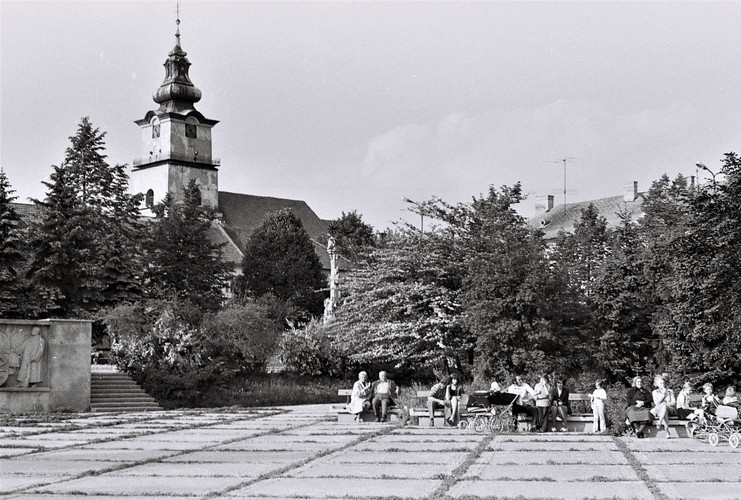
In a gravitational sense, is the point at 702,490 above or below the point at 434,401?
below

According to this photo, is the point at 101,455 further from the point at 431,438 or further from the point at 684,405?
the point at 684,405

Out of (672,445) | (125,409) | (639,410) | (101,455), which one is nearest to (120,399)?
(125,409)

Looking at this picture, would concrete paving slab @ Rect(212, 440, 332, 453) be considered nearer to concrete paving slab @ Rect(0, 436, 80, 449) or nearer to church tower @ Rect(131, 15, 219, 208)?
concrete paving slab @ Rect(0, 436, 80, 449)

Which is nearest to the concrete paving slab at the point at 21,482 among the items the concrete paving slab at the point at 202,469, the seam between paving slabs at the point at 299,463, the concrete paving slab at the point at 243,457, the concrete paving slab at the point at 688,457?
the concrete paving slab at the point at 202,469

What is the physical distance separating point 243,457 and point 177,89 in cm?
8538

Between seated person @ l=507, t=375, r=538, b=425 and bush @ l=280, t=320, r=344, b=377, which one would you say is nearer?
seated person @ l=507, t=375, r=538, b=425

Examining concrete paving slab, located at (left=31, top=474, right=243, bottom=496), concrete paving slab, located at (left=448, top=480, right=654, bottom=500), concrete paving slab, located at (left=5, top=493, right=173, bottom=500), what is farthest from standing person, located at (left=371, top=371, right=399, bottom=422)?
concrete paving slab, located at (left=5, top=493, right=173, bottom=500)

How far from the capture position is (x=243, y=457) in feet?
55.7

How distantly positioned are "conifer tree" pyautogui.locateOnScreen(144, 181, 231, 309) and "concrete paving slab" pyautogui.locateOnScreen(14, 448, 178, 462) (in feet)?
105

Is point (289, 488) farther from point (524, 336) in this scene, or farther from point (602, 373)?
point (602, 373)

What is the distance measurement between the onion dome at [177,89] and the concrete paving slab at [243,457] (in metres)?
81.0

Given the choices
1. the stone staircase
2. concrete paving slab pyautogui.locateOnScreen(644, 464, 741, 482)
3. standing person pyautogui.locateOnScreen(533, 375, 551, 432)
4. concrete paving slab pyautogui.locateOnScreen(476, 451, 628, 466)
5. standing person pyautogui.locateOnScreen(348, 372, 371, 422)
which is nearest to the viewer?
concrete paving slab pyautogui.locateOnScreen(644, 464, 741, 482)

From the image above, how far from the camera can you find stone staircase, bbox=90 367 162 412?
30.1 m

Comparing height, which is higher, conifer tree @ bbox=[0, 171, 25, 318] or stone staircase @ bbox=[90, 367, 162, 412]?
conifer tree @ bbox=[0, 171, 25, 318]
